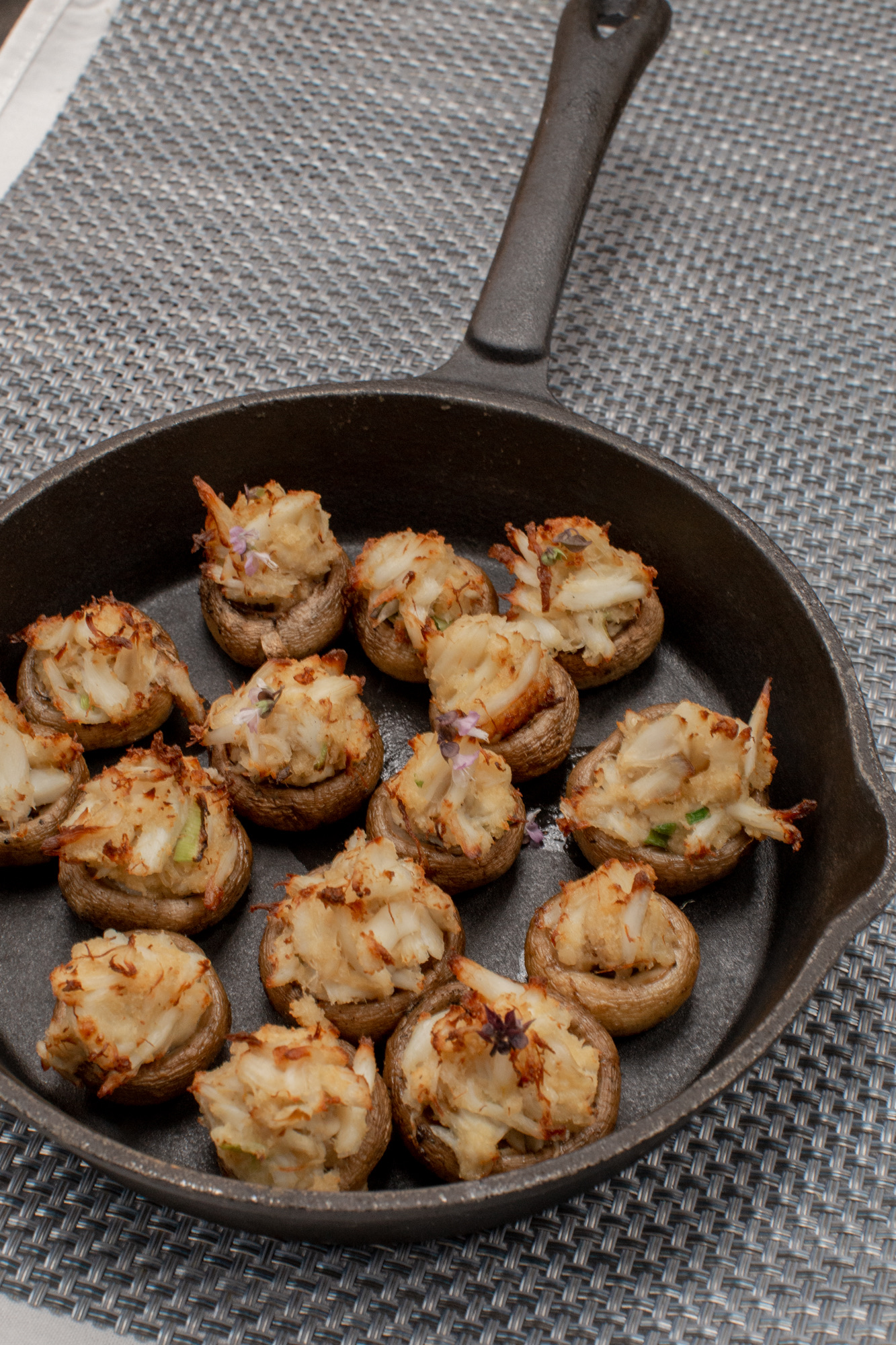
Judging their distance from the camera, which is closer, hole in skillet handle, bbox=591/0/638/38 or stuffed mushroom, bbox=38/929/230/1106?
stuffed mushroom, bbox=38/929/230/1106

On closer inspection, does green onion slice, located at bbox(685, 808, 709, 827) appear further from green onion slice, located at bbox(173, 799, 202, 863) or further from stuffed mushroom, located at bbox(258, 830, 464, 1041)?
green onion slice, located at bbox(173, 799, 202, 863)

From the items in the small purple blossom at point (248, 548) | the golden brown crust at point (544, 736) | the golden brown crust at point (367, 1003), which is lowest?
the golden brown crust at point (367, 1003)

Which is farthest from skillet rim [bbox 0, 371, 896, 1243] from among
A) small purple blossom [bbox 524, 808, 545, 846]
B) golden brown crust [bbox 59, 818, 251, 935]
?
small purple blossom [bbox 524, 808, 545, 846]

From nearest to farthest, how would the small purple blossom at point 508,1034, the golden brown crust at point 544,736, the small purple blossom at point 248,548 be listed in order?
the small purple blossom at point 508,1034, the golden brown crust at point 544,736, the small purple blossom at point 248,548

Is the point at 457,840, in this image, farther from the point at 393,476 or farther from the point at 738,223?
the point at 738,223

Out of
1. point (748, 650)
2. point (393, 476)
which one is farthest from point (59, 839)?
point (748, 650)

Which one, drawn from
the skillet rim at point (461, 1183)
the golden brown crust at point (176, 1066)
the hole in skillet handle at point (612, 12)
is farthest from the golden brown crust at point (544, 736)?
the hole in skillet handle at point (612, 12)

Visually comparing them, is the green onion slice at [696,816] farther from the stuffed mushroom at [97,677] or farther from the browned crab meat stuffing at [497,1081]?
the stuffed mushroom at [97,677]
